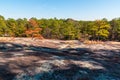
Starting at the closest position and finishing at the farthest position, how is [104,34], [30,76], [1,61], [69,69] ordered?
[30,76], [69,69], [1,61], [104,34]

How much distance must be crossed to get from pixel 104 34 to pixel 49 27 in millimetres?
35029

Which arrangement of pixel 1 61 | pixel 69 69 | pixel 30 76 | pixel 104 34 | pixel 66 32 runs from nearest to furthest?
pixel 30 76 < pixel 69 69 < pixel 1 61 < pixel 104 34 < pixel 66 32

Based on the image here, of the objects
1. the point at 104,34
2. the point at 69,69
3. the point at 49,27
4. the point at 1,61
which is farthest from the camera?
the point at 49,27

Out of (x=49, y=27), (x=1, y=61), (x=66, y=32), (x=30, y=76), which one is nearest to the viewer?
(x=30, y=76)

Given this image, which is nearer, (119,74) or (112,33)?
(119,74)

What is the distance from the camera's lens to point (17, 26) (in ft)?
416

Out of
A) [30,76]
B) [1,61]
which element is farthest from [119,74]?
[1,61]

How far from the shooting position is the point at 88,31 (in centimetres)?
12544

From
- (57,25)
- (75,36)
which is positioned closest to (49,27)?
(57,25)

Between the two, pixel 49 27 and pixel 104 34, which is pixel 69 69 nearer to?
pixel 104 34

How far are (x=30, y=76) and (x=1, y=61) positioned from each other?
6.54 metres

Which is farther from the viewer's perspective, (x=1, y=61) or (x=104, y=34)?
(x=104, y=34)

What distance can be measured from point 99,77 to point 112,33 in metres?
105

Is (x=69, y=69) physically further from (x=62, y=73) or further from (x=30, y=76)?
(x=30, y=76)
